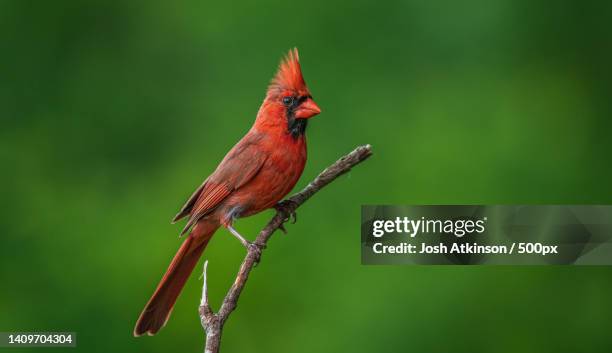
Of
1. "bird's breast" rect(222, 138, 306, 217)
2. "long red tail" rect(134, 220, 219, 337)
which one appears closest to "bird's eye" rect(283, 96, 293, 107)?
"bird's breast" rect(222, 138, 306, 217)

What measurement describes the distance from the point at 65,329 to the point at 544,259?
6.91 feet

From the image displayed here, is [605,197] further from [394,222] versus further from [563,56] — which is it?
[394,222]

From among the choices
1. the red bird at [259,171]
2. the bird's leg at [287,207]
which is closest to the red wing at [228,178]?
the red bird at [259,171]

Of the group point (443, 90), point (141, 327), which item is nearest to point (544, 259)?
point (443, 90)

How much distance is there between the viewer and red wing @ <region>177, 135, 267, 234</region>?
10.0 feet

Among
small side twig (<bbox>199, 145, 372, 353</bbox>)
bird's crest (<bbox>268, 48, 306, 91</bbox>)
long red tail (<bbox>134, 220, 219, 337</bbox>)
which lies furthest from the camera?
bird's crest (<bbox>268, 48, 306, 91</bbox>)

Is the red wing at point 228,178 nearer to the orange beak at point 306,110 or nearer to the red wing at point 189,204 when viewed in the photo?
the red wing at point 189,204

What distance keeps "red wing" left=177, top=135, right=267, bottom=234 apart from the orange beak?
0.59 ft

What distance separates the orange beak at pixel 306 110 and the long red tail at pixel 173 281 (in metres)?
0.47

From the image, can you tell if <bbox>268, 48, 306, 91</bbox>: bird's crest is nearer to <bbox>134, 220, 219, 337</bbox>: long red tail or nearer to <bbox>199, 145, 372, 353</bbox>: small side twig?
<bbox>199, 145, 372, 353</bbox>: small side twig

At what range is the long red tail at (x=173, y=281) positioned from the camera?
2814mm

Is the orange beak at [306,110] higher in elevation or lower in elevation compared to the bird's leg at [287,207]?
higher

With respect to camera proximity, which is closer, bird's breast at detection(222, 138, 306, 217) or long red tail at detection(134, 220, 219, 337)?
long red tail at detection(134, 220, 219, 337)

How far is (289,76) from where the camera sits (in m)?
3.00
